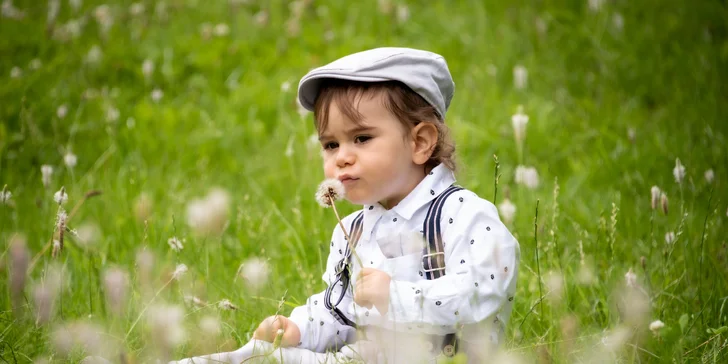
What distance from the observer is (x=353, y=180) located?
8.18 ft

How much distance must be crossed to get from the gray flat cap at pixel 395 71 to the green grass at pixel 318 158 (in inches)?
16.0

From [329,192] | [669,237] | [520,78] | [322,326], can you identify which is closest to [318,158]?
[520,78]

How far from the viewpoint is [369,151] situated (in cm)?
247

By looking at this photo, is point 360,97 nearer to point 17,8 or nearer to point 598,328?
point 598,328

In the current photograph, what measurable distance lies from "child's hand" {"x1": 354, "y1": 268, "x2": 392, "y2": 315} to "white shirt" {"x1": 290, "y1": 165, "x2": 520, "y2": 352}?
0.02 metres

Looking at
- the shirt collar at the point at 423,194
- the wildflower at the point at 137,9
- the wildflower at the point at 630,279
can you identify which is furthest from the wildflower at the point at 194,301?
the wildflower at the point at 137,9

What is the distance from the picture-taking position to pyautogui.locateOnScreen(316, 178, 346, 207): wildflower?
236cm

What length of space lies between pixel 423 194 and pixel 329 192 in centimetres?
32

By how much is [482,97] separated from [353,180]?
10.8 feet

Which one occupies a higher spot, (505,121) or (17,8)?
(17,8)

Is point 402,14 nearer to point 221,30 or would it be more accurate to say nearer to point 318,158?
point 221,30

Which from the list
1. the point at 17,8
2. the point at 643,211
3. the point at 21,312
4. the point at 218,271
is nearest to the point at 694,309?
the point at 643,211

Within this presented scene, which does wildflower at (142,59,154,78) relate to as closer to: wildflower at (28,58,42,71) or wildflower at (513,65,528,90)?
wildflower at (28,58,42,71)

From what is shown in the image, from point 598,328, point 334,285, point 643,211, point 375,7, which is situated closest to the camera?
point 334,285
